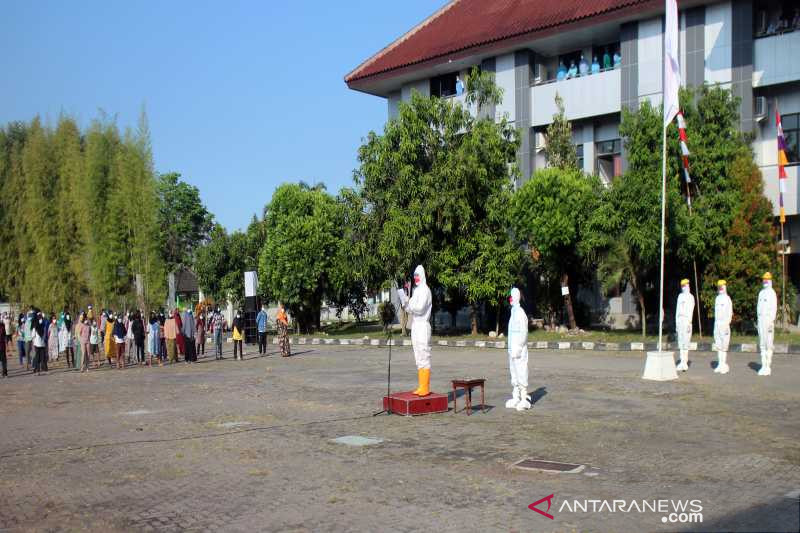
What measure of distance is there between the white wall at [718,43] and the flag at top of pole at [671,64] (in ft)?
37.0

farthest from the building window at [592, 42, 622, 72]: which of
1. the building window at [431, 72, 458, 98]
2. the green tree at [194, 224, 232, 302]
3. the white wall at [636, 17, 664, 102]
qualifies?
the green tree at [194, 224, 232, 302]

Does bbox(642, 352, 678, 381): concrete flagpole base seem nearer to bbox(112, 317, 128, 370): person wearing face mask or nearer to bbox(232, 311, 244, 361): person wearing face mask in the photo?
bbox(232, 311, 244, 361): person wearing face mask

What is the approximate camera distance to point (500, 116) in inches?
1364

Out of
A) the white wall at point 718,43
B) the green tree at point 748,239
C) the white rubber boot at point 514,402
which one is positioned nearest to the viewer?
the white rubber boot at point 514,402

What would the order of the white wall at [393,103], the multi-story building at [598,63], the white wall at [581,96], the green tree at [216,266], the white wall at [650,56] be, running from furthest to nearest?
the green tree at [216,266] < the white wall at [393,103] < the white wall at [581,96] < the white wall at [650,56] < the multi-story building at [598,63]

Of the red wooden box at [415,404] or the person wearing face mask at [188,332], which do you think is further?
the person wearing face mask at [188,332]

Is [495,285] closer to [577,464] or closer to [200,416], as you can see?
[200,416]

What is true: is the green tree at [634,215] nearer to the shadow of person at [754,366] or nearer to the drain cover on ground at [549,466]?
the shadow of person at [754,366]

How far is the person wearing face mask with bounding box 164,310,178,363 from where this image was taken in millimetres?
25594

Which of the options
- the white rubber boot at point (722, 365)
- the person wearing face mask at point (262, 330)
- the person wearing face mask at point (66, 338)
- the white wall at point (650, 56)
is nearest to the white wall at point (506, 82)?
the white wall at point (650, 56)

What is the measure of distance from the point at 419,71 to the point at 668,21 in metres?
20.7

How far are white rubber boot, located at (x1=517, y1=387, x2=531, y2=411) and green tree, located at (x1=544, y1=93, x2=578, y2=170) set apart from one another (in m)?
19.9

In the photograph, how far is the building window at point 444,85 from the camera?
37938 millimetres

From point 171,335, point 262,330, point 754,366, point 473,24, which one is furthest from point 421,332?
point 473,24
